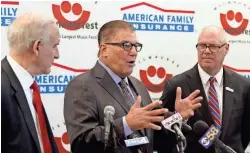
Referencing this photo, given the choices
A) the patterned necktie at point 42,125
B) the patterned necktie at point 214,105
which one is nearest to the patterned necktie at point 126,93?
the patterned necktie at point 42,125

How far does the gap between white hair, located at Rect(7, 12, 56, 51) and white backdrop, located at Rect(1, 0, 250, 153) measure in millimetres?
999

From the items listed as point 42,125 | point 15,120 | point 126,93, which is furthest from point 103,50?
point 15,120

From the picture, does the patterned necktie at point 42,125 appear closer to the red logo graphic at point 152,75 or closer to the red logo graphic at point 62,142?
the red logo graphic at point 62,142

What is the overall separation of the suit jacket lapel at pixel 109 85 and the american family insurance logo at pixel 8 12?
990 mm

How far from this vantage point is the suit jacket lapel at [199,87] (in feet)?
10.5

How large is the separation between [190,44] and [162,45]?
26 cm

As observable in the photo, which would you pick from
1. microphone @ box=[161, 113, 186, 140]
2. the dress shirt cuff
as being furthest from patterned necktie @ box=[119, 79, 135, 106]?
microphone @ box=[161, 113, 186, 140]

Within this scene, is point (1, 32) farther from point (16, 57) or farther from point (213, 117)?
point (213, 117)

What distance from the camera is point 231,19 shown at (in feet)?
13.3

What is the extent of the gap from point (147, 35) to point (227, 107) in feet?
3.12

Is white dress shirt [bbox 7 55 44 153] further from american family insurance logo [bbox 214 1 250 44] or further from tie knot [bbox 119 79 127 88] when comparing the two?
american family insurance logo [bbox 214 1 250 44]

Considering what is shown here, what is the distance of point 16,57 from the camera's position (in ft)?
7.41

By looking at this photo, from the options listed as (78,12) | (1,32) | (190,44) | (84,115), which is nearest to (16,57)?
(84,115)

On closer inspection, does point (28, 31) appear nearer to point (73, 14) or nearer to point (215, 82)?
point (73, 14)
